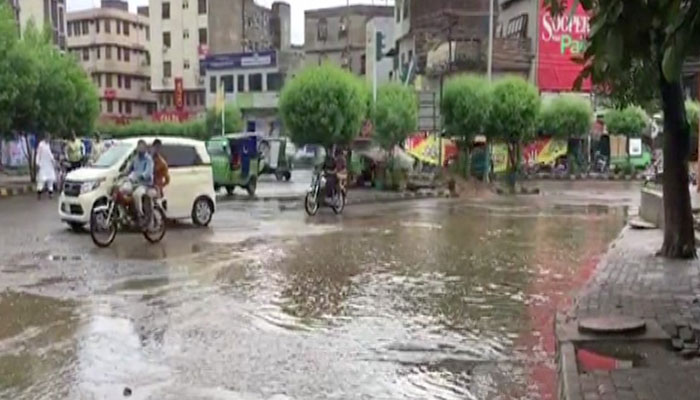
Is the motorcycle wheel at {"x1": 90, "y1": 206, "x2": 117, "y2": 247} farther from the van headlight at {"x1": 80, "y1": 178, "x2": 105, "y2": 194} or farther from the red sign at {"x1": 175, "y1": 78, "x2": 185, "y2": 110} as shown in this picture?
the red sign at {"x1": 175, "y1": 78, "x2": 185, "y2": 110}

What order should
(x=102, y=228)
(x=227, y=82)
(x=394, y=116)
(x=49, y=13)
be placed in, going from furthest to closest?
(x=227, y=82), (x=49, y=13), (x=394, y=116), (x=102, y=228)

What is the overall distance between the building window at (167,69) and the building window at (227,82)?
10.9m

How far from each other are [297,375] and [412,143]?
113ft

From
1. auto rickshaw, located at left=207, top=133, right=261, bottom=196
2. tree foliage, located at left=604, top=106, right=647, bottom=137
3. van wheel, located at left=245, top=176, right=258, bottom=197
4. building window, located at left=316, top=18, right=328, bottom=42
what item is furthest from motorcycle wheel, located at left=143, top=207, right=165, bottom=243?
building window, located at left=316, top=18, right=328, bottom=42

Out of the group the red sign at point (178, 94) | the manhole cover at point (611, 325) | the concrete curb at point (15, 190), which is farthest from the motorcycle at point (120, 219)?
the red sign at point (178, 94)

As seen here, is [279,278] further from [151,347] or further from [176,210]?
[176,210]

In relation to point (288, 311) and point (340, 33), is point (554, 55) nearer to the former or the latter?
point (340, 33)

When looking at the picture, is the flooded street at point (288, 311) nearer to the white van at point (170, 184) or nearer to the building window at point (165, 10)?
the white van at point (170, 184)

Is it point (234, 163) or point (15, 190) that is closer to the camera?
point (234, 163)

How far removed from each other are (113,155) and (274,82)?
5285cm

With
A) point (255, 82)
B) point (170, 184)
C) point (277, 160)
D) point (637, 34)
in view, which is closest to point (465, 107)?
point (277, 160)

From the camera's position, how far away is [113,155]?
1664 cm

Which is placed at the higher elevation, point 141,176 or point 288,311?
point 141,176

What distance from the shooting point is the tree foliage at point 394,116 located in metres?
30.2
